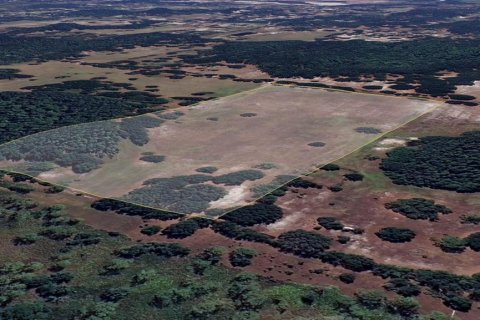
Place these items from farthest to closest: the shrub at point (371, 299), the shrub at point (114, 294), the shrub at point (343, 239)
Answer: the shrub at point (343, 239), the shrub at point (114, 294), the shrub at point (371, 299)

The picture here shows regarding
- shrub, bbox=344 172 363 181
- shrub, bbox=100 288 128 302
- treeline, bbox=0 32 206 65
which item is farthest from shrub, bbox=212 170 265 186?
treeline, bbox=0 32 206 65

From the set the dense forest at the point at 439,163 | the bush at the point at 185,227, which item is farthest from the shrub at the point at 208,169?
the dense forest at the point at 439,163

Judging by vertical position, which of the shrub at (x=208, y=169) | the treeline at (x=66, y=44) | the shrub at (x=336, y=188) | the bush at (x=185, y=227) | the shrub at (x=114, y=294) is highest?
the treeline at (x=66, y=44)

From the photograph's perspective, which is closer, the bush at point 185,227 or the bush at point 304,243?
the bush at point 304,243

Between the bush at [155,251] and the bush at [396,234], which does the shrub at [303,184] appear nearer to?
the bush at [396,234]

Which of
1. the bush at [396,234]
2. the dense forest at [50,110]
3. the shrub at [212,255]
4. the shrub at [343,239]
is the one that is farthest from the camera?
the dense forest at [50,110]

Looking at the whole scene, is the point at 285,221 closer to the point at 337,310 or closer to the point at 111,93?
the point at 337,310

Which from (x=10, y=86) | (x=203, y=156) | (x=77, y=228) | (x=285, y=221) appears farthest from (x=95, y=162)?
(x=10, y=86)

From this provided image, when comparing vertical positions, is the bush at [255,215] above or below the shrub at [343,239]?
above
